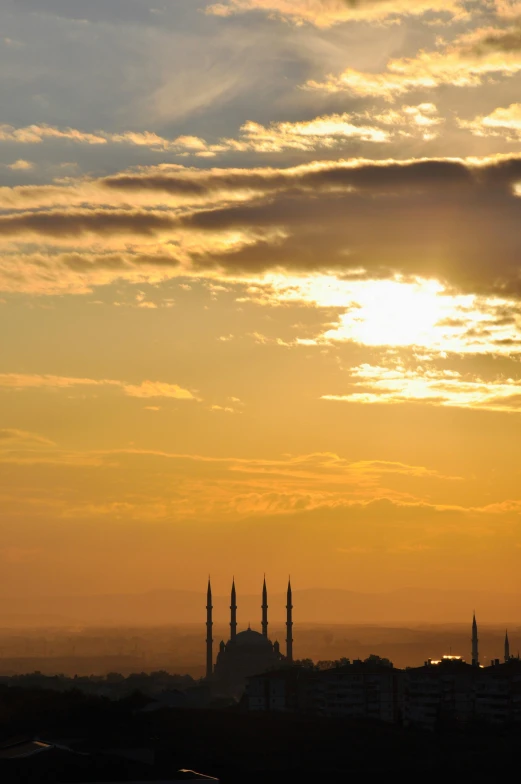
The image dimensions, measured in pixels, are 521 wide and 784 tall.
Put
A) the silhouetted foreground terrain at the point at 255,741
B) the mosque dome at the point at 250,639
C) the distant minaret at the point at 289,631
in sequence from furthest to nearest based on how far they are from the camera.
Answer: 1. the mosque dome at the point at 250,639
2. the distant minaret at the point at 289,631
3. the silhouetted foreground terrain at the point at 255,741

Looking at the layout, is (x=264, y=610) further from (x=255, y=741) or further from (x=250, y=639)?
(x=255, y=741)

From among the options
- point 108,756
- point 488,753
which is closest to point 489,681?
point 488,753

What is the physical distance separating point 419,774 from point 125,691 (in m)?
72.7

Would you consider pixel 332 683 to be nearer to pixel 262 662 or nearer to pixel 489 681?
pixel 489 681

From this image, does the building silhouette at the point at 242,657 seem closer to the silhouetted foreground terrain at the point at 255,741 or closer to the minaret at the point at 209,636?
the minaret at the point at 209,636

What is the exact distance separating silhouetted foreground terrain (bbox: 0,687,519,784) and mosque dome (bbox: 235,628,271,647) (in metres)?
59.4

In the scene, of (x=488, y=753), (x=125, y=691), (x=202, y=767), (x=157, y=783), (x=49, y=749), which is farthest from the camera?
(x=125, y=691)

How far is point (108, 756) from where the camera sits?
183 ft

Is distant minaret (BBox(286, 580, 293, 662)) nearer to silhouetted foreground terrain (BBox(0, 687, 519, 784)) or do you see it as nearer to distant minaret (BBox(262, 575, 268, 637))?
distant minaret (BBox(262, 575, 268, 637))

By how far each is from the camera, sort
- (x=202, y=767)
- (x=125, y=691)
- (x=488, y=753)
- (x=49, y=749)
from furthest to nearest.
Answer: (x=125, y=691), (x=488, y=753), (x=202, y=767), (x=49, y=749)

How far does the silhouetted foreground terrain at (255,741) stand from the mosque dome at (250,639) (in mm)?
59379


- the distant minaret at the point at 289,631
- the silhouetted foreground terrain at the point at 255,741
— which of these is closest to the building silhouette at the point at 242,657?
the distant minaret at the point at 289,631

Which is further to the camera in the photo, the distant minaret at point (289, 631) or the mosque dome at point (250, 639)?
the mosque dome at point (250, 639)

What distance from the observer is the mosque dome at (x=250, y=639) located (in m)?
150
